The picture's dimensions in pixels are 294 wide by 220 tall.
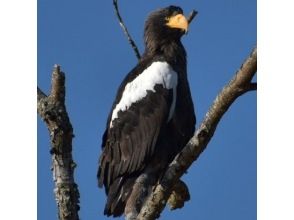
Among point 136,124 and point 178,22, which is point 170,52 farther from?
point 136,124

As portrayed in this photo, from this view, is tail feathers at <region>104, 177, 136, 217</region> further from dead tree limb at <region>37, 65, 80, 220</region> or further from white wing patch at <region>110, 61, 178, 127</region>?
dead tree limb at <region>37, 65, 80, 220</region>

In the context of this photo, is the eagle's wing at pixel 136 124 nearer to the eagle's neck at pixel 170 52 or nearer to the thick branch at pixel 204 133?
the eagle's neck at pixel 170 52

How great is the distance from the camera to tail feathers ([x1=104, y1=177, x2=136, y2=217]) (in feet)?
20.1

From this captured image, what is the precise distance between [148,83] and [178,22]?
0.96 meters

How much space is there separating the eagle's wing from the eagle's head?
0.65 metres

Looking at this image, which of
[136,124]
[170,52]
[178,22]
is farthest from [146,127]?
[178,22]

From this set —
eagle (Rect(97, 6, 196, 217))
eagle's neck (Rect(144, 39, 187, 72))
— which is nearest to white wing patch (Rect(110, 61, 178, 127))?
eagle (Rect(97, 6, 196, 217))

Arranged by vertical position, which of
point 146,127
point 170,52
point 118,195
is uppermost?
point 170,52

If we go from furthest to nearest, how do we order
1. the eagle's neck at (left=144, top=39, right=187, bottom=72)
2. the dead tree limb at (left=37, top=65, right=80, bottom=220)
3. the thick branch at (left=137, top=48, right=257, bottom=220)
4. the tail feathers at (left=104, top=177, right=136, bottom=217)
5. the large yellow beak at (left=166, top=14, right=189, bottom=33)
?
the large yellow beak at (left=166, top=14, right=189, bottom=33)
the eagle's neck at (left=144, top=39, right=187, bottom=72)
the tail feathers at (left=104, top=177, right=136, bottom=217)
the dead tree limb at (left=37, top=65, right=80, bottom=220)
the thick branch at (left=137, top=48, right=257, bottom=220)

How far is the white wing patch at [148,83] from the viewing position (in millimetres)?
6496

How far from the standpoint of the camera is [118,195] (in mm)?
6223
